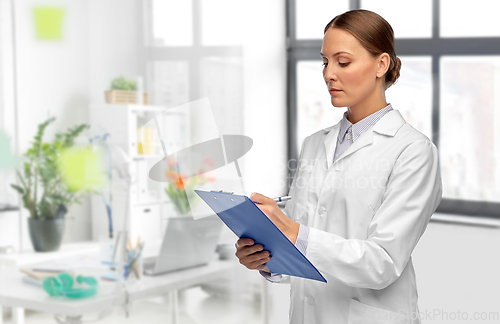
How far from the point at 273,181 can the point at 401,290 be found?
2.27 meters

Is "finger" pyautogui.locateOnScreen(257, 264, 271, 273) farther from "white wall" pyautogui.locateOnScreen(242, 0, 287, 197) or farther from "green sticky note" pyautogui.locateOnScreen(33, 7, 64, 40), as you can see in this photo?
"white wall" pyautogui.locateOnScreen(242, 0, 287, 197)

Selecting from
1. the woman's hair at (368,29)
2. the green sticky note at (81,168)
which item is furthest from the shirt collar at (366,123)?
the green sticky note at (81,168)

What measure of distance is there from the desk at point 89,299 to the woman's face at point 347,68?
151cm

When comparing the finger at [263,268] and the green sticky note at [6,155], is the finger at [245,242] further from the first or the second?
Result: the green sticky note at [6,155]

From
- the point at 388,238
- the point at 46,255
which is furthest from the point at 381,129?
the point at 46,255

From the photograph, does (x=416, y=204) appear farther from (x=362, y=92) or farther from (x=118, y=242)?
(x=118, y=242)

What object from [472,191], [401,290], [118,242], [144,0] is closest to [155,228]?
[118,242]

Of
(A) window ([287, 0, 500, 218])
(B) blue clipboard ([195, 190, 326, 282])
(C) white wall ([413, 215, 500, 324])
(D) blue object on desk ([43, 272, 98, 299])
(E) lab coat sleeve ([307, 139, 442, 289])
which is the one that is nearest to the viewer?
(B) blue clipboard ([195, 190, 326, 282])

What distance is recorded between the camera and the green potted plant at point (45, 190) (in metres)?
1.99

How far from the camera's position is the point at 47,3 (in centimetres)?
201

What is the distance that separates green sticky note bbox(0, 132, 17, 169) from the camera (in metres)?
1.94

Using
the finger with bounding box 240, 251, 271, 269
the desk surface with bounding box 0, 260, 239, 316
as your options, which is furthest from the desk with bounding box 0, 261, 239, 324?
the finger with bounding box 240, 251, 271, 269

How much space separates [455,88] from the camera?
2.91m

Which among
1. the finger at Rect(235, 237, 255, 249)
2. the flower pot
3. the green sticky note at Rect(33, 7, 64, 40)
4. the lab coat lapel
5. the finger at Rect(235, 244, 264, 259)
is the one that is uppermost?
the green sticky note at Rect(33, 7, 64, 40)
